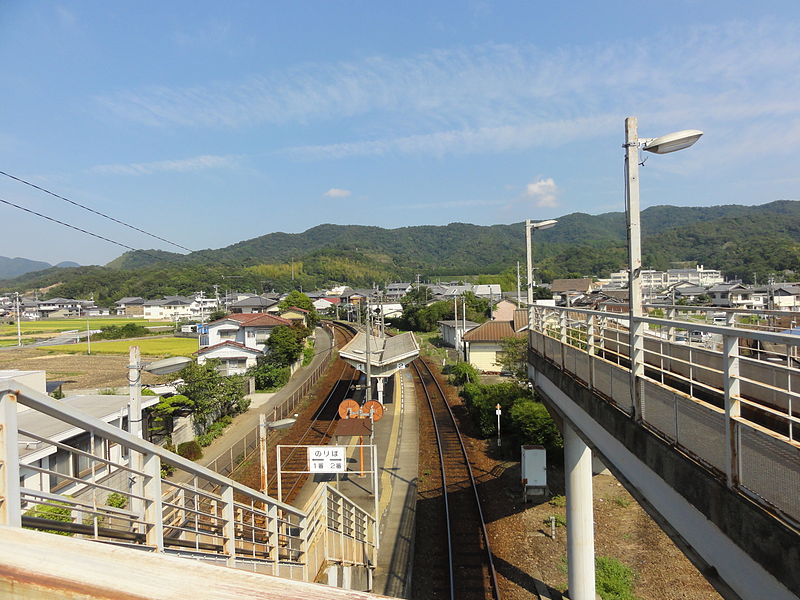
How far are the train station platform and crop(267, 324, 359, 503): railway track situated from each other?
386 mm

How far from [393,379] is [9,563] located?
1007 inches

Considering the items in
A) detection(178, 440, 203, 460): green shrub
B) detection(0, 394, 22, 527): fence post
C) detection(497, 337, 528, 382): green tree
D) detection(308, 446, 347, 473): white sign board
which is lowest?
detection(178, 440, 203, 460): green shrub

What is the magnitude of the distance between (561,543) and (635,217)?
Result: 26.0 ft

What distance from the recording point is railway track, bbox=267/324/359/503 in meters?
13.6

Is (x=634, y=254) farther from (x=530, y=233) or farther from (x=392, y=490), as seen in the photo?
(x=392, y=490)

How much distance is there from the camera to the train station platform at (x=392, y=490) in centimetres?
949

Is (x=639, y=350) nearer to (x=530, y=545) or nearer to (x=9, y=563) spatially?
(x=9, y=563)

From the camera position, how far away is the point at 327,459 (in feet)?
35.4

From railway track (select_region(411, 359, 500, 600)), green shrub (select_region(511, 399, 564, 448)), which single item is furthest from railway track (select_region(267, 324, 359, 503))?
green shrub (select_region(511, 399, 564, 448))

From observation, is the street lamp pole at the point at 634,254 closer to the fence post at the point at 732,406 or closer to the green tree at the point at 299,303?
the fence post at the point at 732,406

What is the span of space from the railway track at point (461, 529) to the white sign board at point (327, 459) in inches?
102

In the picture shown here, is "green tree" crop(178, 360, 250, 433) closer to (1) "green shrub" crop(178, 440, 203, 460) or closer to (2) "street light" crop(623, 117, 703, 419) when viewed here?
(1) "green shrub" crop(178, 440, 203, 460)

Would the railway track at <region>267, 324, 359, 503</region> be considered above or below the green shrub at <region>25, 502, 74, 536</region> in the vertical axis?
below

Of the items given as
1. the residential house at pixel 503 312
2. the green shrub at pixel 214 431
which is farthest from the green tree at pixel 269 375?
the residential house at pixel 503 312
